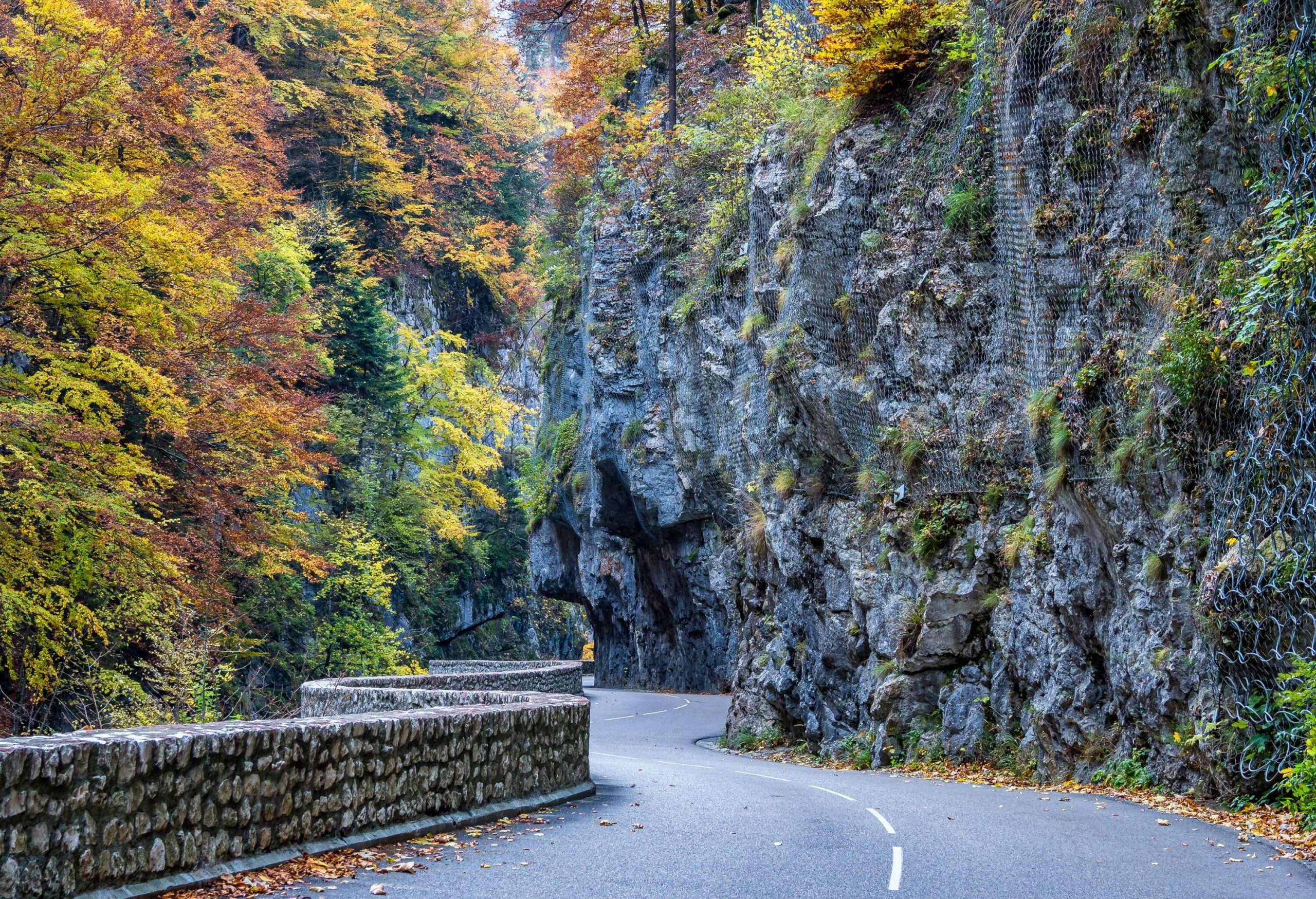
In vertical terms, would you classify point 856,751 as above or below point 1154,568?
below

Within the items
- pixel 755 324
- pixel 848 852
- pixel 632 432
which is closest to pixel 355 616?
pixel 632 432

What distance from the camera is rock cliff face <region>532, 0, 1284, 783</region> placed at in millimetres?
13062

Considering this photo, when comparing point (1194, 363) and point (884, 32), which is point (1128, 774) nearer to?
point (1194, 363)

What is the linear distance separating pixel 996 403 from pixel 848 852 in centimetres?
1046

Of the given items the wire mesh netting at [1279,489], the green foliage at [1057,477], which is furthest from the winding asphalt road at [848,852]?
the green foliage at [1057,477]

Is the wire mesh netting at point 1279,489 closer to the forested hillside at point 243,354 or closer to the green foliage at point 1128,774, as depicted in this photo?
the green foliage at point 1128,774

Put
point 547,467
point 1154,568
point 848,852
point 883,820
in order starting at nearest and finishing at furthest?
point 848,852 → point 883,820 → point 1154,568 → point 547,467

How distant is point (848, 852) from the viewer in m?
8.54

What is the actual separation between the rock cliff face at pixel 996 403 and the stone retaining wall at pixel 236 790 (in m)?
7.77

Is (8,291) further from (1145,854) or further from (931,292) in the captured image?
(1145,854)

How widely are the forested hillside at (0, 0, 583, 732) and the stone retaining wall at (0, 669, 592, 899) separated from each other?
7.69 metres

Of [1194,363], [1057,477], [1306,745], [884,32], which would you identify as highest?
[884,32]

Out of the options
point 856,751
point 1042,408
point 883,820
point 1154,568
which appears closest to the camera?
point 883,820

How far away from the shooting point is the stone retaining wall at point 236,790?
5828 millimetres
